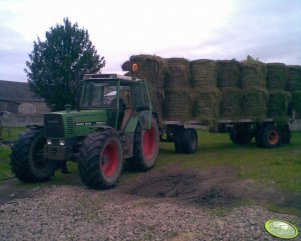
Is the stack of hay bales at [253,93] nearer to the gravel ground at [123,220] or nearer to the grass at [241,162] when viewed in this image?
the grass at [241,162]

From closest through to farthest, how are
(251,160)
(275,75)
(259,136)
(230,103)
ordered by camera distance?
(251,160) < (230,103) < (275,75) < (259,136)

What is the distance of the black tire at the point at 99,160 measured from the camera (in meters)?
7.79

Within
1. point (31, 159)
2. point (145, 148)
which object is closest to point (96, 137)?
point (31, 159)

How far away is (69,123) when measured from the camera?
8.56 meters

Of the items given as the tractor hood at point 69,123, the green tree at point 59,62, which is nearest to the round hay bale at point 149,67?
the tractor hood at point 69,123

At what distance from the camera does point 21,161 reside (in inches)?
341

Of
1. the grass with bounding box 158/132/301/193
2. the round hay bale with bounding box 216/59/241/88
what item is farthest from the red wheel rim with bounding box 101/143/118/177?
the round hay bale with bounding box 216/59/241/88

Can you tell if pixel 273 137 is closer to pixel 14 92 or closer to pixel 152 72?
pixel 152 72

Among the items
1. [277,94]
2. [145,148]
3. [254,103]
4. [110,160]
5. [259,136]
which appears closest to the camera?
[110,160]

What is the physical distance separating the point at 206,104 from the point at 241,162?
2.73 m

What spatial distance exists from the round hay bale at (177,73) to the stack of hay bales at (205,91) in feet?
1.29

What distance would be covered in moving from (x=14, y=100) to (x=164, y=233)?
42.4 m

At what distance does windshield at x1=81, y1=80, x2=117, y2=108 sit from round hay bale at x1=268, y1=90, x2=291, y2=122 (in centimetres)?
741

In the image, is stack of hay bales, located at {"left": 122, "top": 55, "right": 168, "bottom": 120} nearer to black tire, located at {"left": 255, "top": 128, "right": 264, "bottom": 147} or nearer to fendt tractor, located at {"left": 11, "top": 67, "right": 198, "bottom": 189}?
fendt tractor, located at {"left": 11, "top": 67, "right": 198, "bottom": 189}
